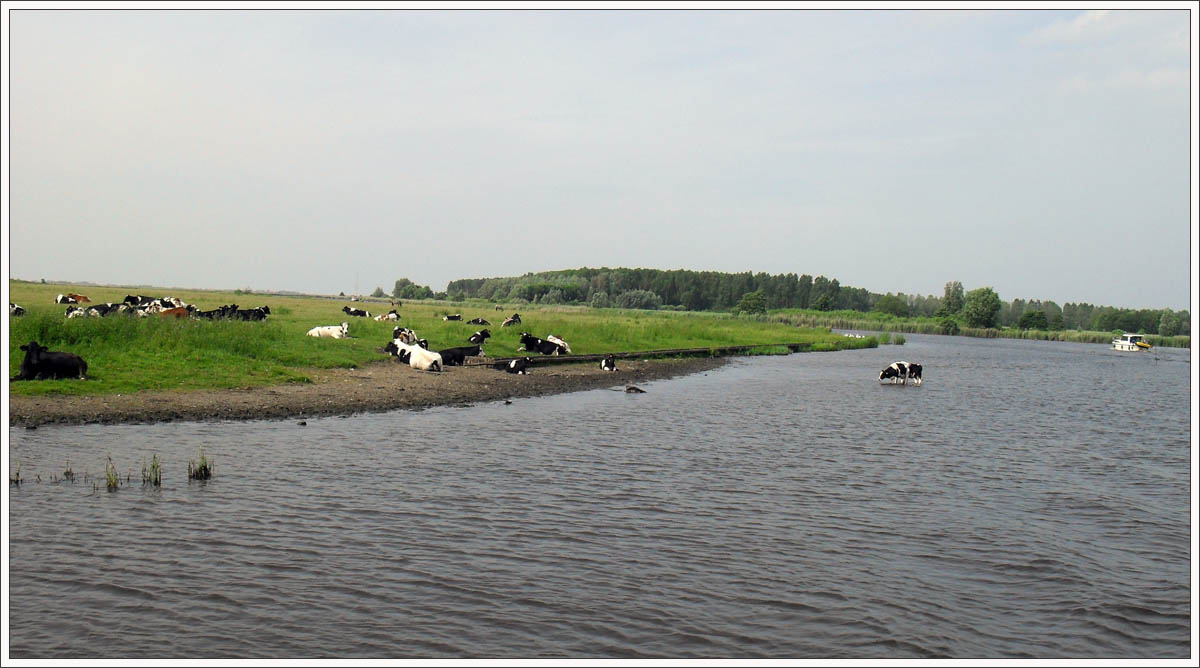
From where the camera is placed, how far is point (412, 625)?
801 centimetres

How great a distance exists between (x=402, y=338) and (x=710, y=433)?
1602cm

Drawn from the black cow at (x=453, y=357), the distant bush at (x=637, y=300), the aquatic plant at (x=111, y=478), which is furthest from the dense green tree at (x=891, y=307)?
the aquatic plant at (x=111, y=478)

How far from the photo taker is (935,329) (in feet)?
464

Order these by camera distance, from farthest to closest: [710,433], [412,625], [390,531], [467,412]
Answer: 1. [467,412]
2. [710,433]
3. [390,531]
4. [412,625]

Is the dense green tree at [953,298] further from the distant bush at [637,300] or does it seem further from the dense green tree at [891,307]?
the distant bush at [637,300]

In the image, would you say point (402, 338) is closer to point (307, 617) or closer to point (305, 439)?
point (305, 439)

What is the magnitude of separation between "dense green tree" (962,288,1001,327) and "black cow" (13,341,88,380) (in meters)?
149

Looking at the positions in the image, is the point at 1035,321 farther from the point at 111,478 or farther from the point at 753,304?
the point at 111,478

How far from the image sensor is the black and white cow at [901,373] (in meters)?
37.2

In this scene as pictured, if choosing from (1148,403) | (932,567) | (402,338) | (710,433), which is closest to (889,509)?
(932,567)

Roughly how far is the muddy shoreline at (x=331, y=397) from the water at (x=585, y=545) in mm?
912

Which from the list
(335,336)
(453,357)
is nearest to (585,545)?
(453,357)

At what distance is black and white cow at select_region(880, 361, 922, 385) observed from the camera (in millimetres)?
37156

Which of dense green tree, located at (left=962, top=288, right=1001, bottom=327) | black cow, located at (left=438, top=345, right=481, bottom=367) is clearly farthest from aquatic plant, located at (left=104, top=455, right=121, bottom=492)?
dense green tree, located at (left=962, top=288, right=1001, bottom=327)
